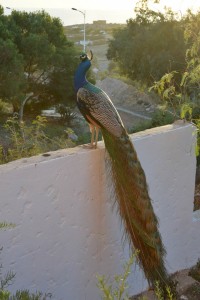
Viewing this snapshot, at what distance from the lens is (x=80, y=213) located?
3.40 meters

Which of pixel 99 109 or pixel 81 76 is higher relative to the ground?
pixel 81 76

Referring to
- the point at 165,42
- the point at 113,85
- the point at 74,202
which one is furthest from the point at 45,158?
the point at 113,85

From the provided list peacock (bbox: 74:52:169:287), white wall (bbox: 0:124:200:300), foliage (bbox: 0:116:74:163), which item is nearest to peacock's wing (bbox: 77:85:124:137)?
peacock (bbox: 74:52:169:287)

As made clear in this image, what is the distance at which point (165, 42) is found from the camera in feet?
62.1

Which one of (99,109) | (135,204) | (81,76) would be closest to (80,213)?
(135,204)

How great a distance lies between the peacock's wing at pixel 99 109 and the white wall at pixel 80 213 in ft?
0.58

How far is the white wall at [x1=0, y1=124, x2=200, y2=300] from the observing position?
3025 millimetres

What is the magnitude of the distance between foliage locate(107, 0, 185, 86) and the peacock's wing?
15215 millimetres

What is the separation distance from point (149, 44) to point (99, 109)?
1642 centimetres

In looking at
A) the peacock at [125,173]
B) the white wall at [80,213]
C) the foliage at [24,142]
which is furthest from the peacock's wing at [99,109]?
the foliage at [24,142]

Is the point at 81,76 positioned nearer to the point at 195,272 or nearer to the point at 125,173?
the point at 125,173

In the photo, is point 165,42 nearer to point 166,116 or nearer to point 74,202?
point 166,116

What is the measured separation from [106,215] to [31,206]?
28.4 inches

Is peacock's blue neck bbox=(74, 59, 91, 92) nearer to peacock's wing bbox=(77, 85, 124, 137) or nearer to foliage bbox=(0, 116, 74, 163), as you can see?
peacock's wing bbox=(77, 85, 124, 137)
